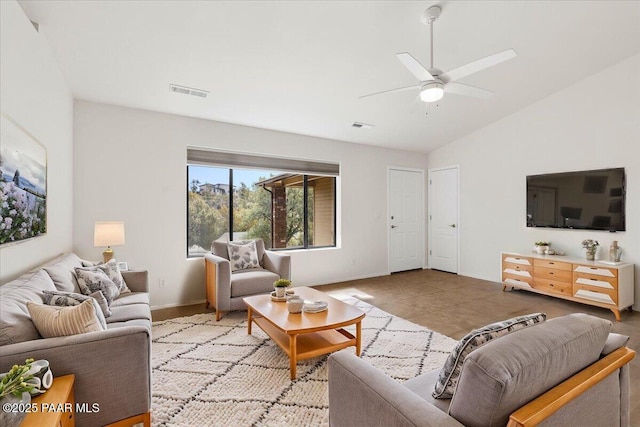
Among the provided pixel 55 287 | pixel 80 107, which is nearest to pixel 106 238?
pixel 55 287

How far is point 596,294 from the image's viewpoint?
144 inches

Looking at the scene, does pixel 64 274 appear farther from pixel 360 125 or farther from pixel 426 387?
pixel 360 125

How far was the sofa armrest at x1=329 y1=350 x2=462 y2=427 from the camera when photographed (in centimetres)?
99

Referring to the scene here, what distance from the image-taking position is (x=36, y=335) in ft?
4.84

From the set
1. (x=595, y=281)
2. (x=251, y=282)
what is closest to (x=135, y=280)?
(x=251, y=282)

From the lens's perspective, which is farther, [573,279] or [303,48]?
[573,279]

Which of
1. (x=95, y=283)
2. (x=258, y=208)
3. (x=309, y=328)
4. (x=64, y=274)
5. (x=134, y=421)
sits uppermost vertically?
(x=258, y=208)

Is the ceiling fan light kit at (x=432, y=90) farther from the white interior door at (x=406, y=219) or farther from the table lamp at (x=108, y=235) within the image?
the white interior door at (x=406, y=219)

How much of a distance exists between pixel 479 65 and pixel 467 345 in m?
1.97

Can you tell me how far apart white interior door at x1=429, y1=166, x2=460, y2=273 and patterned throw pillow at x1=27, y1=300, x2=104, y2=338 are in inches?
221

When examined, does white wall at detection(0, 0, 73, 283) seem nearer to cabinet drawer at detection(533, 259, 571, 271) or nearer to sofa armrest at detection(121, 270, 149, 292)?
sofa armrest at detection(121, 270, 149, 292)

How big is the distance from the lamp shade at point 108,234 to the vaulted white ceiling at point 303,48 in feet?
4.64

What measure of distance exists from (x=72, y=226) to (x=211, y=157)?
1725 mm

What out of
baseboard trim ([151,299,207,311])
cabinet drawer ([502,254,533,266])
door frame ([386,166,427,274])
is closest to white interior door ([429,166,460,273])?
door frame ([386,166,427,274])
